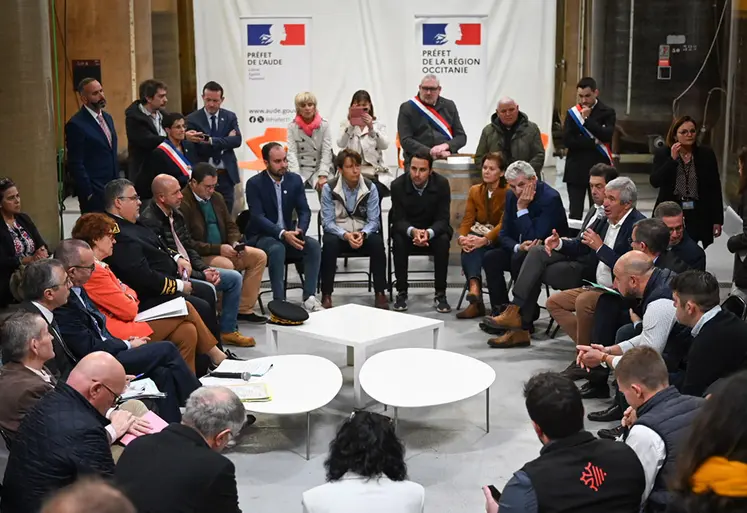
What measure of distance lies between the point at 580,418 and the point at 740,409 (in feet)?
4.36

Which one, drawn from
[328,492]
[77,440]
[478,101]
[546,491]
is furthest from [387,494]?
[478,101]

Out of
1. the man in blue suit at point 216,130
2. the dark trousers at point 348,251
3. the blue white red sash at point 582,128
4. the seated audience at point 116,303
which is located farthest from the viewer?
the blue white red sash at point 582,128

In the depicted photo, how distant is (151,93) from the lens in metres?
8.52

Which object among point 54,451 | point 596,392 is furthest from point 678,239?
point 54,451

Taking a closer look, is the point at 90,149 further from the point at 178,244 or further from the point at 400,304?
the point at 400,304

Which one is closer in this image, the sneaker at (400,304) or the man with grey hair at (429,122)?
the sneaker at (400,304)

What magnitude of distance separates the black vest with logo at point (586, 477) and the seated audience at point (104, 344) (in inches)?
96.6

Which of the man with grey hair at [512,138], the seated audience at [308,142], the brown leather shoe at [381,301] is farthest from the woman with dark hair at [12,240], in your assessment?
the man with grey hair at [512,138]

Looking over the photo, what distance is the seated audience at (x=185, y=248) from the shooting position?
6.84 metres

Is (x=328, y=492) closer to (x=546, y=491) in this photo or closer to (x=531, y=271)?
(x=546, y=491)

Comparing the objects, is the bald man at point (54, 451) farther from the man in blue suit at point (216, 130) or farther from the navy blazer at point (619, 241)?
the man in blue suit at point (216, 130)

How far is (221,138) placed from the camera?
9.20 m

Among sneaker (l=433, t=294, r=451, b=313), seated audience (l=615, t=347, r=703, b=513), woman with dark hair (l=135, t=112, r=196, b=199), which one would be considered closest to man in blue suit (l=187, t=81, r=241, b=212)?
woman with dark hair (l=135, t=112, r=196, b=199)

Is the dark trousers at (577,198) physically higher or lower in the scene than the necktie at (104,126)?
lower
